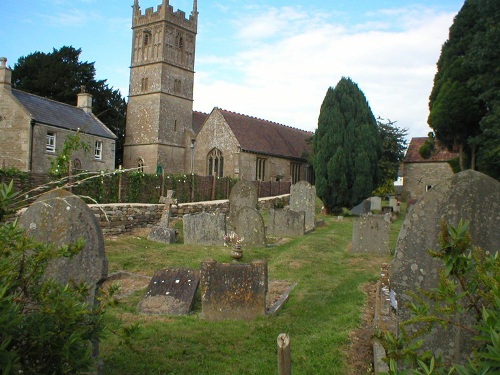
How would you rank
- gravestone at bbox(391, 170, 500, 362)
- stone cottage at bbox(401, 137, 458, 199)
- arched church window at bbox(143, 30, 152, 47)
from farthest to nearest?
arched church window at bbox(143, 30, 152, 47) < stone cottage at bbox(401, 137, 458, 199) < gravestone at bbox(391, 170, 500, 362)

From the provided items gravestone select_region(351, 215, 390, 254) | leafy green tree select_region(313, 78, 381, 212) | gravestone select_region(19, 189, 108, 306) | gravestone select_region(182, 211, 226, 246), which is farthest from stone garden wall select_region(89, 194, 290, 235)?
leafy green tree select_region(313, 78, 381, 212)

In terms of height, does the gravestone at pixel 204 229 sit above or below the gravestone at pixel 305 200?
below

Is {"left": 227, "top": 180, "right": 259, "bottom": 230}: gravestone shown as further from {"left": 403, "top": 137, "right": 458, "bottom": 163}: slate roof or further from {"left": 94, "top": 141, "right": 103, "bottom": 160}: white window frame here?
{"left": 403, "top": 137, "right": 458, "bottom": 163}: slate roof

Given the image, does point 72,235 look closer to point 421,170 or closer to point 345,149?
point 345,149

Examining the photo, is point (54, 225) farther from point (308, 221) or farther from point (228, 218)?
point (308, 221)

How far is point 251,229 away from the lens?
44.5 ft

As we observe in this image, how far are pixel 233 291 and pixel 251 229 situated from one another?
21.6 ft

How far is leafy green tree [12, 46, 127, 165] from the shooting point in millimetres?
39406

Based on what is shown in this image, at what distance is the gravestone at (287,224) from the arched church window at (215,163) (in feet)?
73.1

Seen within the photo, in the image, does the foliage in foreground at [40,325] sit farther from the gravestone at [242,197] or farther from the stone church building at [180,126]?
the stone church building at [180,126]

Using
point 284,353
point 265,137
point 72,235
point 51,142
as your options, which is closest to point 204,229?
point 72,235

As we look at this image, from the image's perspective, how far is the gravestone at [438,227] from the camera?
Answer: 428 centimetres

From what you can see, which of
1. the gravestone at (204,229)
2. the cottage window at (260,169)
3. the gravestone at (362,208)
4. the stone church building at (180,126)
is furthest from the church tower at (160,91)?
the gravestone at (204,229)

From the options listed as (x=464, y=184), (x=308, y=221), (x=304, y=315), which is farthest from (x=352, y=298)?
(x=308, y=221)
